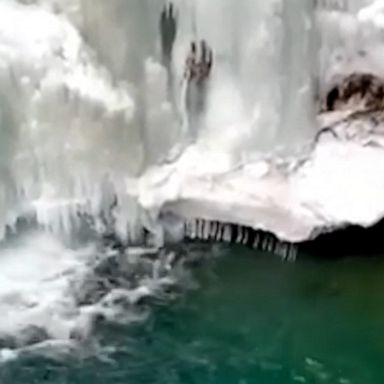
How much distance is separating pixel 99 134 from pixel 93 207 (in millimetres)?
334

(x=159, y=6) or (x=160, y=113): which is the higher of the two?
(x=159, y=6)

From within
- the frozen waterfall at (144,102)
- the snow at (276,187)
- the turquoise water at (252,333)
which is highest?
the frozen waterfall at (144,102)

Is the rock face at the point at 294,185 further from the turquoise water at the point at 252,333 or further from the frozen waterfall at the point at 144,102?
the turquoise water at the point at 252,333

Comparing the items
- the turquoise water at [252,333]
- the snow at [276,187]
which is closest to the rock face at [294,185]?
the snow at [276,187]

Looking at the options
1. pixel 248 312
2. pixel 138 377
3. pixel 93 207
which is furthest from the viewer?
pixel 93 207

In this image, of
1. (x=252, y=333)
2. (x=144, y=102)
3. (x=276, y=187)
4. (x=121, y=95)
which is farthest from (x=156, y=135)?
(x=252, y=333)

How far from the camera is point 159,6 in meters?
5.73

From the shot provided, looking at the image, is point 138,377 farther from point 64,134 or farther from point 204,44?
point 204,44

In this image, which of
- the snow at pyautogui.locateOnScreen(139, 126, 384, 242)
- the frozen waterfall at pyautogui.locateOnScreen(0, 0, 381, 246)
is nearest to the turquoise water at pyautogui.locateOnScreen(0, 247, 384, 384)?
the snow at pyautogui.locateOnScreen(139, 126, 384, 242)

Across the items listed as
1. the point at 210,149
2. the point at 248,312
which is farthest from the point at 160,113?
the point at 248,312

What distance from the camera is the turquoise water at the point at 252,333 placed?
5.06 m

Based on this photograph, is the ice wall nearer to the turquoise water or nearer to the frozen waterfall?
the frozen waterfall

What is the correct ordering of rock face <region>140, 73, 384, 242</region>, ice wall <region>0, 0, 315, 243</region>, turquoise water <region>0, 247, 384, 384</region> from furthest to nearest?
1. rock face <region>140, 73, 384, 242</region>
2. ice wall <region>0, 0, 315, 243</region>
3. turquoise water <region>0, 247, 384, 384</region>

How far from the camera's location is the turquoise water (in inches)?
199
